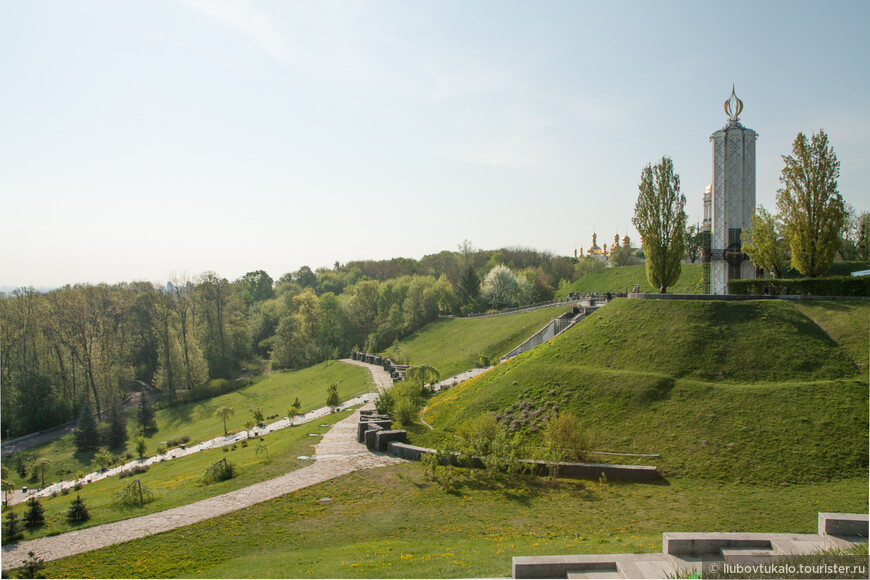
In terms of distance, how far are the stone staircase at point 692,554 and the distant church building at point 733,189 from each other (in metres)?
25.9

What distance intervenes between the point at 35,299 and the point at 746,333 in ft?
190

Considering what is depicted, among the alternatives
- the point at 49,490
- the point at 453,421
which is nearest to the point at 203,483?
the point at 453,421

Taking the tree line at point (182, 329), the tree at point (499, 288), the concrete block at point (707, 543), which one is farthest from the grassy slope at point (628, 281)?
the concrete block at point (707, 543)

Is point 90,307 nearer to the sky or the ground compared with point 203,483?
nearer to the sky

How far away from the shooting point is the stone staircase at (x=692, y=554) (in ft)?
29.7

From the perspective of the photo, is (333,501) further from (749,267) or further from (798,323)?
(749,267)

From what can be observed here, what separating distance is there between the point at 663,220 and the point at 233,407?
119 feet

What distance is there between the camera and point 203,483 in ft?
54.8

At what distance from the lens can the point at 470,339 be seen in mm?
46312

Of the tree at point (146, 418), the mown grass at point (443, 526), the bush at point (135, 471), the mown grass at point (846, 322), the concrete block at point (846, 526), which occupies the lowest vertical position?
the tree at point (146, 418)

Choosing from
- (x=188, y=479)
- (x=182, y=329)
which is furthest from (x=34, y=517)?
(x=182, y=329)

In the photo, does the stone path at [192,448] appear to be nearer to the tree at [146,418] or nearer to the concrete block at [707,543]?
the tree at [146,418]

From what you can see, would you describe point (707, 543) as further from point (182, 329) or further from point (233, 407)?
point (182, 329)

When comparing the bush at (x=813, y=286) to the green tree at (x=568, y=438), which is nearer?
the green tree at (x=568, y=438)
